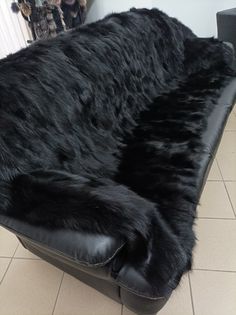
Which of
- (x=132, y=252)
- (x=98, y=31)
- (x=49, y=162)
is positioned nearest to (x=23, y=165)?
(x=49, y=162)

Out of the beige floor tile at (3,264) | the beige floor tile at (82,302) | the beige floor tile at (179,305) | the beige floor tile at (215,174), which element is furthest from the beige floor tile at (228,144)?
the beige floor tile at (3,264)

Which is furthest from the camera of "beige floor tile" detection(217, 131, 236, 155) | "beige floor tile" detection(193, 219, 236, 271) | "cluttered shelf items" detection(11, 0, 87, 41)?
"cluttered shelf items" detection(11, 0, 87, 41)

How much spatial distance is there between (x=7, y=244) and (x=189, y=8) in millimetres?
2827

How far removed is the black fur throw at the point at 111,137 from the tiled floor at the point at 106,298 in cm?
42

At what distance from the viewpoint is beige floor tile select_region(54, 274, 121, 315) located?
1143 mm

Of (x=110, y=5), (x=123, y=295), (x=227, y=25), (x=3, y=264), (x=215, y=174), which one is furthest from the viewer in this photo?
(x=110, y=5)

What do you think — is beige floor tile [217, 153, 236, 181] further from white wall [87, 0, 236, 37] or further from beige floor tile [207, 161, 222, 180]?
white wall [87, 0, 236, 37]

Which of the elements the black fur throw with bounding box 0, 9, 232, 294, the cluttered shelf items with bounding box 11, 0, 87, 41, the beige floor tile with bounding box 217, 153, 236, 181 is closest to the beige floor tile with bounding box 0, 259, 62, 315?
the black fur throw with bounding box 0, 9, 232, 294

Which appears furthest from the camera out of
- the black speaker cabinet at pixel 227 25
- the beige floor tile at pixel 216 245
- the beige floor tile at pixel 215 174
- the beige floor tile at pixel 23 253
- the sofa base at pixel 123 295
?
the black speaker cabinet at pixel 227 25

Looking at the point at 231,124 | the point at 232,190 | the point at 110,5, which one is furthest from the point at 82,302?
the point at 110,5

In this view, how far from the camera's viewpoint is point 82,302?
1.18 m

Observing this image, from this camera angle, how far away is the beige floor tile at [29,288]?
1176 millimetres

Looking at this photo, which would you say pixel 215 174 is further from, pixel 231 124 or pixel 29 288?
pixel 29 288

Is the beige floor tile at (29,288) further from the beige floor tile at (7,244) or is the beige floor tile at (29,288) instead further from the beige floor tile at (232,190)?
the beige floor tile at (232,190)
